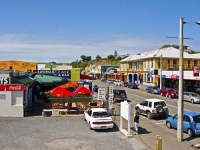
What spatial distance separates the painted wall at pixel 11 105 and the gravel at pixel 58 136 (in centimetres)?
146

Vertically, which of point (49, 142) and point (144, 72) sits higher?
point (144, 72)

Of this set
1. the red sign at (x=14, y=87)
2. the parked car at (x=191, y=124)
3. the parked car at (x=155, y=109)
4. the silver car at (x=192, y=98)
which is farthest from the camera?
the silver car at (x=192, y=98)

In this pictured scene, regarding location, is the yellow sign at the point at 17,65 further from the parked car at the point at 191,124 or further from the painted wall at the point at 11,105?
the parked car at the point at 191,124

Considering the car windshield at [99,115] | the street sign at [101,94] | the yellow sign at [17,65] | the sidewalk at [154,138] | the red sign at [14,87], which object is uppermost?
the yellow sign at [17,65]

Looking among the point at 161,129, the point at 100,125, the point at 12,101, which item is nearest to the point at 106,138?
the point at 100,125

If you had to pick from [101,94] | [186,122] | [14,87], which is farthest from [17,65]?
[186,122]

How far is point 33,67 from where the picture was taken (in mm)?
47656

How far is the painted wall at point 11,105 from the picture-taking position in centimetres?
2269

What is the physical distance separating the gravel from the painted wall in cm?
146

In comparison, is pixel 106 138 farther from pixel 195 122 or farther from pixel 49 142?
pixel 195 122

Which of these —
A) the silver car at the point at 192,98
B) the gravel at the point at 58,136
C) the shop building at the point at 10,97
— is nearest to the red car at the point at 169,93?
the silver car at the point at 192,98

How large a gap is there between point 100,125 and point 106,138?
1516 millimetres

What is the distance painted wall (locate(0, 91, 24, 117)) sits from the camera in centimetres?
2269

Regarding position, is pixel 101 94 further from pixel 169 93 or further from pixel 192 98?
pixel 169 93
